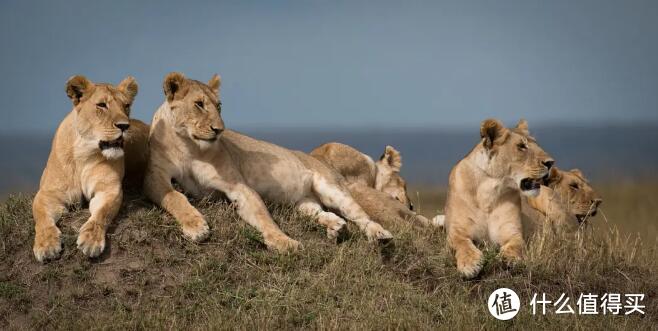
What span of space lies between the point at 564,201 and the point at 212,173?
3305mm

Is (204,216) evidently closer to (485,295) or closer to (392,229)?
(392,229)

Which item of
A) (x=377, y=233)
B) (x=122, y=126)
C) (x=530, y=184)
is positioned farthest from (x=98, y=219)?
(x=530, y=184)

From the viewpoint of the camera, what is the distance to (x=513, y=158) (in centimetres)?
766

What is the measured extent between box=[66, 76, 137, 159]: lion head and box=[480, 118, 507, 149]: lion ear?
2735 millimetres

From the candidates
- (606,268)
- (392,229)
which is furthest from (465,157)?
(606,268)

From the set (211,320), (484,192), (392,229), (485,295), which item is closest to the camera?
(211,320)

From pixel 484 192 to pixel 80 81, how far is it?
3.21 meters

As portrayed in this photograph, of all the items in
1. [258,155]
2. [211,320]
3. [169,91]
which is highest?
[169,91]

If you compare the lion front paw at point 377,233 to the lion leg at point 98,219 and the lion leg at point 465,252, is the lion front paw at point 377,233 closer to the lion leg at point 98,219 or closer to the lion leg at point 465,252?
the lion leg at point 465,252

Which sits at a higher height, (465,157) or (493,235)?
(465,157)

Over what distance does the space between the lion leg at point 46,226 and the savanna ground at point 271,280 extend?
10cm

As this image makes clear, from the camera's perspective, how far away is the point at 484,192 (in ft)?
25.5

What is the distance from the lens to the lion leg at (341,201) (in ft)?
26.6

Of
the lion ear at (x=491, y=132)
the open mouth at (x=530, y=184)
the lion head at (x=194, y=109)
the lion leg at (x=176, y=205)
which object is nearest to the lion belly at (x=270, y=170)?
the lion head at (x=194, y=109)
